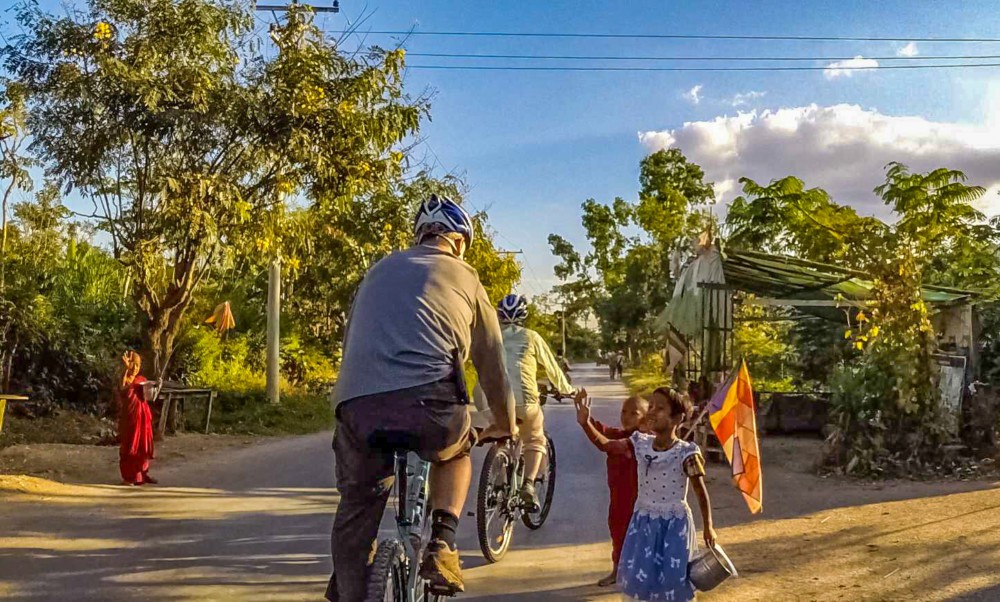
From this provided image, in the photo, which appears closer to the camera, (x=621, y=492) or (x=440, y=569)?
(x=440, y=569)

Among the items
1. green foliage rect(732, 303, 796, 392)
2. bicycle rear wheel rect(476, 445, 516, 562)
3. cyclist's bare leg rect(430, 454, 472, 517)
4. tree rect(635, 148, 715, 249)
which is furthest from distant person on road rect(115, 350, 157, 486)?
tree rect(635, 148, 715, 249)

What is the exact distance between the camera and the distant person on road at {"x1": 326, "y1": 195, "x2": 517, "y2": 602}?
3.46 metres

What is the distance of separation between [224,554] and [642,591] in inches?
143

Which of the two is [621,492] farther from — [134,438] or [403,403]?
[134,438]

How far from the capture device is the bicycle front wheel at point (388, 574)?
3379mm

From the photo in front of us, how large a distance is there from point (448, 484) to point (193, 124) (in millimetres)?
10068

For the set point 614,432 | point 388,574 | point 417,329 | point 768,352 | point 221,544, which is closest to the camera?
point 388,574

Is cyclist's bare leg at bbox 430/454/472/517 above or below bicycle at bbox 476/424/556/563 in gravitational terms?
above

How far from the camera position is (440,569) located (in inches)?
Answer: 135

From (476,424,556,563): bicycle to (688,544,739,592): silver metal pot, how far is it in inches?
93.3

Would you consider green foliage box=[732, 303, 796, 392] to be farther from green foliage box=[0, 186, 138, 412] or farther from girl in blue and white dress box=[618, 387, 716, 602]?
girl in blue and white dress box=[618, 387, 716, 602]

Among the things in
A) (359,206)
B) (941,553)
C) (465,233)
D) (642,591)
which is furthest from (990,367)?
(359,206)

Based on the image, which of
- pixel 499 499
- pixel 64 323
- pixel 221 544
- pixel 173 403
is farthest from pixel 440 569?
pixel 64 323

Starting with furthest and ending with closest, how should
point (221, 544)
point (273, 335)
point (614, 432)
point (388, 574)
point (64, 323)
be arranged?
point (273, 335), point (64, 323), point (221, 544), point (614, 432), point (388, 574)
